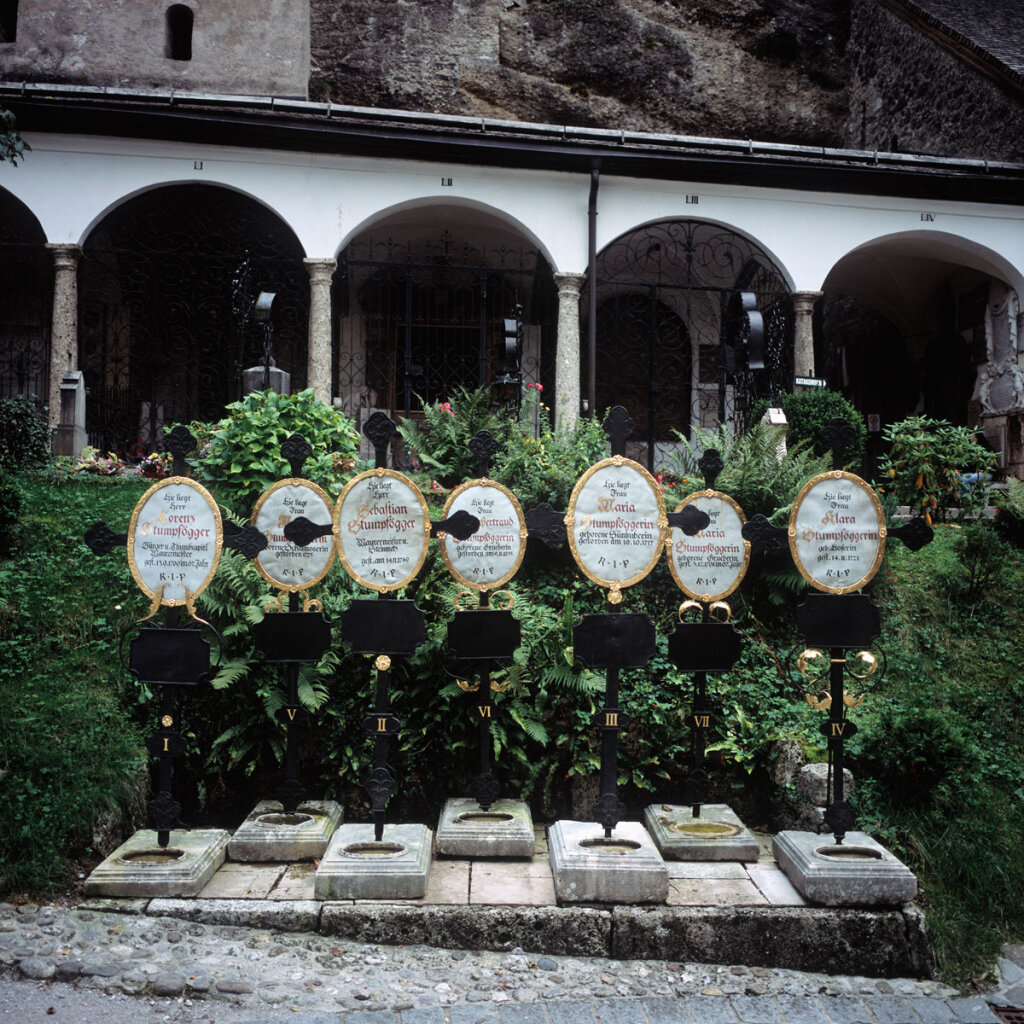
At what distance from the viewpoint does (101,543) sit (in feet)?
12.2

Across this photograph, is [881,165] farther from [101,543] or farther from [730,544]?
[101,543]

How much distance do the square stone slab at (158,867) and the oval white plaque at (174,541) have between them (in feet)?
3.35

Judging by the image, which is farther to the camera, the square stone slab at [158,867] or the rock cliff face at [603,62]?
the rock cliff face at [603,62]

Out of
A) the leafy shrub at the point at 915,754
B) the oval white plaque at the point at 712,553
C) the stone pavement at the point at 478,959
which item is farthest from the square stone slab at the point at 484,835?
the leafy shrub at the point at 915,754

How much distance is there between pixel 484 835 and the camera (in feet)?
12.3

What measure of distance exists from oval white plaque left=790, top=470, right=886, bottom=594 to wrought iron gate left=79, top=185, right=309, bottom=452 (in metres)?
9.48

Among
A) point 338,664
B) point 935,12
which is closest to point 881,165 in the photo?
point 935,12

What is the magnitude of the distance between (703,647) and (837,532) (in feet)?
2.65

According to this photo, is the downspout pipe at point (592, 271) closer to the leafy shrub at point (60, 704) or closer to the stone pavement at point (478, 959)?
the leafy shrub at point (60, 704)

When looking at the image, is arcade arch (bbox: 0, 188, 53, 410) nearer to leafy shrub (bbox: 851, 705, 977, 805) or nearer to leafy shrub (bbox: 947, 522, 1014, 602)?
leafy shrub (bbox: 947, 522, 1014, 602)

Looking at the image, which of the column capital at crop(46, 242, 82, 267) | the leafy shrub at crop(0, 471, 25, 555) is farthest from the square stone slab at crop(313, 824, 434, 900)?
the column capital at crop(46, 242, 82, 267)

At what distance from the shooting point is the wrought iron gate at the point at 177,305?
475 inches

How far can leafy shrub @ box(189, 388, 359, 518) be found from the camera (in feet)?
19.8

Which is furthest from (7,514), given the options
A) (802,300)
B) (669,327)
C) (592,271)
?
(669,327)
